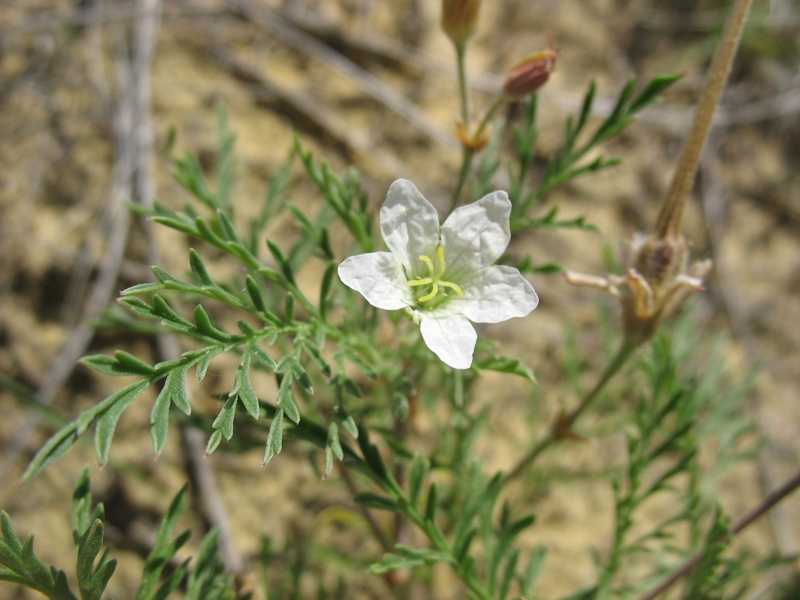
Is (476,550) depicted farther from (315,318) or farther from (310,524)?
(315,318)

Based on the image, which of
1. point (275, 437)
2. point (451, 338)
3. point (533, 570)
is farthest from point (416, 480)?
point (533, 570)

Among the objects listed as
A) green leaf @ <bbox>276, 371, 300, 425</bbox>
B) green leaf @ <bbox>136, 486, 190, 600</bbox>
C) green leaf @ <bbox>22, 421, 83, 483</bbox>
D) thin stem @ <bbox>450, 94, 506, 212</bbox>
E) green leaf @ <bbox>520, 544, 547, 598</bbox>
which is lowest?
green leaf @ <bbox>520, 544, 547, 598</bbox>

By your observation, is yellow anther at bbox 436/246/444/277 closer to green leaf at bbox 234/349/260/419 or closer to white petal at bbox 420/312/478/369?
white petal at bbox 420/312/478/369

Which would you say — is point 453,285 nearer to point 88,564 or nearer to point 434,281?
point 434,281

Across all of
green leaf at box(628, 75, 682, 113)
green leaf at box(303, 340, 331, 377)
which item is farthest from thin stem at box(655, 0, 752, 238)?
green leaf at box(303, 340, 331, 377)

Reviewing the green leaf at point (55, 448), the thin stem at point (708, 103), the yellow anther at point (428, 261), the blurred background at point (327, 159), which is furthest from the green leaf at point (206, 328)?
the blurred background at point (327, 159)

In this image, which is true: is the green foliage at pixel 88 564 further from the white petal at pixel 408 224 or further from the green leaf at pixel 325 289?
the white petal at pixel 408 224
